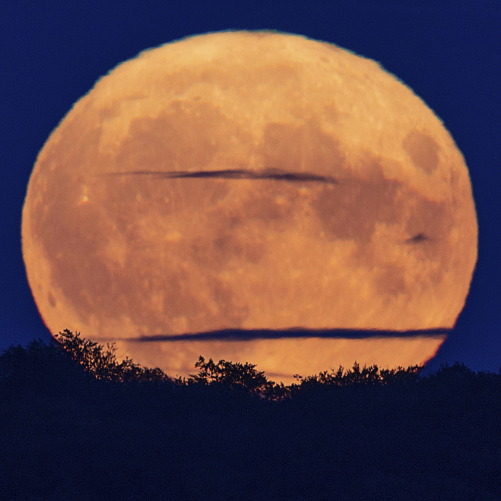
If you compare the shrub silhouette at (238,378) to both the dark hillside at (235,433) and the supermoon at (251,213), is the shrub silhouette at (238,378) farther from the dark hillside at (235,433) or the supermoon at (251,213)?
the supermoon at (251,213)

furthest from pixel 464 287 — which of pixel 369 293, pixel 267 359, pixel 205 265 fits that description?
pixel 205 265

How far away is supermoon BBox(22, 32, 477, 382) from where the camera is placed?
1178 centimetres

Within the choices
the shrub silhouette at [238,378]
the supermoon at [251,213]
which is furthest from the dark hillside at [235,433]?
the supermoon at [251,213]

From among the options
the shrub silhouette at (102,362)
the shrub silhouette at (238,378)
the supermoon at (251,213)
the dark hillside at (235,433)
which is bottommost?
the dark hillside at (235,433)

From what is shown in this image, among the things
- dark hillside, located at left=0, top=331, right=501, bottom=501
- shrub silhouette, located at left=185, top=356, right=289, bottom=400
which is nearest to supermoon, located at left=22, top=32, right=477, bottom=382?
shrub silhouette, located at left=185, top=356, right=289, bottom=400

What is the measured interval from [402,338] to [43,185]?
8.67 meters

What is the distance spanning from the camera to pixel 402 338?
43.1ft

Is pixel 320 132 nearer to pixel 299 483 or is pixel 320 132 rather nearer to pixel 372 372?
pixel 372 372

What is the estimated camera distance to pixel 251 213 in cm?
1166

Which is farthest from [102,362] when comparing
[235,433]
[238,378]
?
[235,433]

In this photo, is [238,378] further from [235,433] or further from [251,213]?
[251,213]

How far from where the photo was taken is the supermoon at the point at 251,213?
1178cm

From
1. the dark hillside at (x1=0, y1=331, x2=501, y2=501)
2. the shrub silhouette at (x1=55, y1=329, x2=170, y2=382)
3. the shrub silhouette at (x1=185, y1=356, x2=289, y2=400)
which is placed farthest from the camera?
the shrub silhouette at (x1=55, y1=329, x2=170, y2=382)

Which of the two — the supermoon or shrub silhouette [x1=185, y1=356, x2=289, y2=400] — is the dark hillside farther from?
the supermoon
